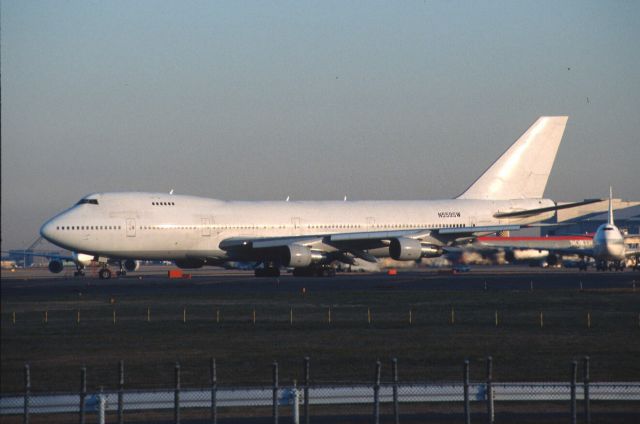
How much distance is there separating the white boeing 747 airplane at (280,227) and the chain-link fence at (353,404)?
51058mm

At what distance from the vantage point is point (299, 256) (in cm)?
7206

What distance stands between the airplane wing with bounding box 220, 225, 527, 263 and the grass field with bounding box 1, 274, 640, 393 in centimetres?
1941

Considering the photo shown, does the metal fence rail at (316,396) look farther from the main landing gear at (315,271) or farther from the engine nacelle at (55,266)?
the engine nacelle at (55,266)

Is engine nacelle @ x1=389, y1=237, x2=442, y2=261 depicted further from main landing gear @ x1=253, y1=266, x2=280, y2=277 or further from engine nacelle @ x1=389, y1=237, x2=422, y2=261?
main landing gear @ x1=253, y1=266, x2=280, y2=277

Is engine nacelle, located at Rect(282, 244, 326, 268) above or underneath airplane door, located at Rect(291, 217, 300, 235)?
underneath

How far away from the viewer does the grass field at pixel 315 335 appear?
86.9ft

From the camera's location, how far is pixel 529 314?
139ft

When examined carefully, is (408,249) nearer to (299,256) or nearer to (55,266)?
(299,256)

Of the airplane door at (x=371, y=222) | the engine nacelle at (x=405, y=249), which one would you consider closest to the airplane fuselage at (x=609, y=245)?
the airplane door at (x=371, y=222)

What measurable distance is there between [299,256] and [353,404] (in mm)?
50874

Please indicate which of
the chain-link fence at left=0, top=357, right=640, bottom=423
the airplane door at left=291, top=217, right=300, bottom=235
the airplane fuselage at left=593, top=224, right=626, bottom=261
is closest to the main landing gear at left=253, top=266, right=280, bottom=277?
the airplane door at left=291, top=217, right=300, bottom=235

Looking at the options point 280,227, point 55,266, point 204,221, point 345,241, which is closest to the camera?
point 204,221

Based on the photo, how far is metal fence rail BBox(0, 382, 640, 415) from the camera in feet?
60.8

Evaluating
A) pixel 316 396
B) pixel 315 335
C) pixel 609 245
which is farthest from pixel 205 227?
pixel 316 396
